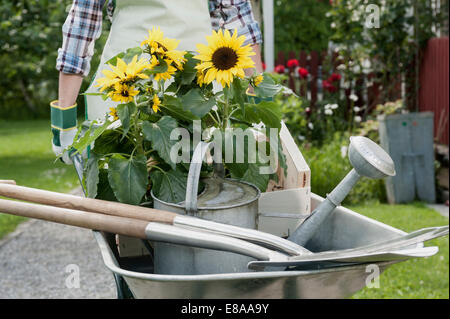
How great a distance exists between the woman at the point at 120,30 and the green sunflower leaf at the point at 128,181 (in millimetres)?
424

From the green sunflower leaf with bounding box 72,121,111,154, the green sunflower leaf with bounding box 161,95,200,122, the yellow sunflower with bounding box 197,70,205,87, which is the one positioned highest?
the yellow sunflower with bounding box 197,70,205,87

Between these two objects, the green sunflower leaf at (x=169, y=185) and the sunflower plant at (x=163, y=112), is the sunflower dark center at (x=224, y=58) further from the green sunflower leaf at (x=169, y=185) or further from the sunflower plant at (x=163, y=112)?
the green sunflower leaf at (x=169, y=185)

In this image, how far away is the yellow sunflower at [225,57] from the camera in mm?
1038

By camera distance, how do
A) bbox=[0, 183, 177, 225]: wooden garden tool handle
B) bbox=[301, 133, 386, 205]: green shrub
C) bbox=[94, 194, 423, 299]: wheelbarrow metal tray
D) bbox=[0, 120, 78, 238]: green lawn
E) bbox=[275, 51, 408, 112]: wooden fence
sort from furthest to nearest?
1. bbox=[0, 120, 78, 238]: green lawn
2. bbox=[275, 51, 408, 112]: wooden fence
3. bbox=[301, 133, 386, 205]: green shrub
4. bbox=[0, 183, 177, 225]: wooden garden tool handle
5. bbox=[94, 194, 423, 299]: wheelbarrow metal tray

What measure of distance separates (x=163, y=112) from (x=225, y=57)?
6.7 inches

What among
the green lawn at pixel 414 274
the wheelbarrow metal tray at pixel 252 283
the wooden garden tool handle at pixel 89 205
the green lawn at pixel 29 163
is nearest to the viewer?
the wheelbarrow metal tray at pixel 252 283

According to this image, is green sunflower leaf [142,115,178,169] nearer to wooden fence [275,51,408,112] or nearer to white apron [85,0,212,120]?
white apron [85,0,212,120]

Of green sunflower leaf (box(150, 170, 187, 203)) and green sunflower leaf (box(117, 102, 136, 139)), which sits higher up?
green sunflower leaf (box(117, 102, 136, 139))

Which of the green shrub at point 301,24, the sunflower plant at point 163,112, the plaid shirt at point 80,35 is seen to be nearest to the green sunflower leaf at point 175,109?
the sunflower plant at point 163,112

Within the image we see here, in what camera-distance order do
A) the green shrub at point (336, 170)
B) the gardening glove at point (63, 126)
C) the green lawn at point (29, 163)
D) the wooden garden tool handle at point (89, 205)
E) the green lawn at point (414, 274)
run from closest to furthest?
the wooden garden tool handle at point (89, 205), the gardening glove at point (63, 126), the green lawn at point (414, 274), the green shrub at point (336, 170), the green lawn at point (29, 163)

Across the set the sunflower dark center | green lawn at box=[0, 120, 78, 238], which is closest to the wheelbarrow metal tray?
the sunflower dark center

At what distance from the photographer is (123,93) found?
3.42 ft

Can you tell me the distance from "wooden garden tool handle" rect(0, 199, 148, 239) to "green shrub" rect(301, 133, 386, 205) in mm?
2839

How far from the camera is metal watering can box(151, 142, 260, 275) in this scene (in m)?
0.95
